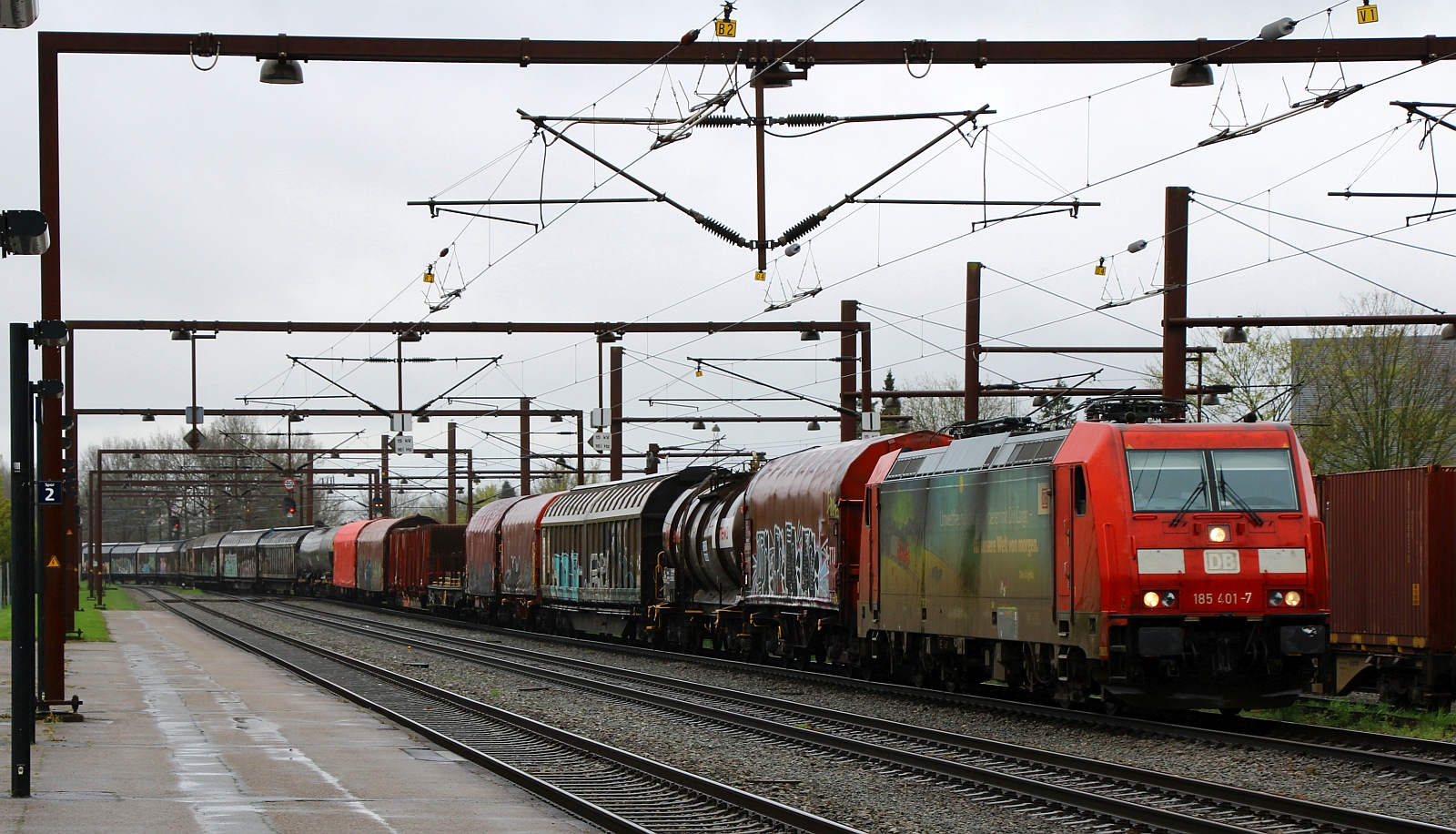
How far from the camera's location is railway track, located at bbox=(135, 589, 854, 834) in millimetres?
11852

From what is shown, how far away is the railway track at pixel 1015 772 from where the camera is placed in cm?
1116

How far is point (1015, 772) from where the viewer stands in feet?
45.5

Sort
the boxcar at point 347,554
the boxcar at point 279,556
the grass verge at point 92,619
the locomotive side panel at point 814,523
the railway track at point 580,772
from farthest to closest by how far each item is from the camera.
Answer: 1. the boxcar at point 279,556
2. the boxcar at point 347,554
3. the grass verge at point 92,619
4. the locomotive side panel at point 814,523
5. the railway track at point 580,772

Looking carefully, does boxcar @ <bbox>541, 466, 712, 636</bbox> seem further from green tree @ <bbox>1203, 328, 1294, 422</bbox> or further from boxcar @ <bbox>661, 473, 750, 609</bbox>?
green tree @ <bbox>1203, 328, 1294, 422</bbox>

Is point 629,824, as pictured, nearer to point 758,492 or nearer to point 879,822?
point 879,822

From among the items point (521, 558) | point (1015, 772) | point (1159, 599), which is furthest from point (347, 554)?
point (1015, 772)

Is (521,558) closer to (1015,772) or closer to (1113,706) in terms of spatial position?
(1113,706)

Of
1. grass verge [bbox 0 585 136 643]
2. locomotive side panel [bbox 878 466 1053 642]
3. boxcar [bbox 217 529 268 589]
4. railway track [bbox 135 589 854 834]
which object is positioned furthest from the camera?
boxcar [bbox 217 529 268 589]

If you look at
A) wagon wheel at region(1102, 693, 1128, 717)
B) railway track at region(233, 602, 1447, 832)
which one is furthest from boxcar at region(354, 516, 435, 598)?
wagon wheel at region(1102, 693, 1128, 717)

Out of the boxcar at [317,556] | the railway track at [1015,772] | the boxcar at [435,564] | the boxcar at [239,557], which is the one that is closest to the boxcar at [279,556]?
the boxcar at [317,556]

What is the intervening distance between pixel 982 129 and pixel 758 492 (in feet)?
32.7

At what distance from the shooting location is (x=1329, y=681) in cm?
2102

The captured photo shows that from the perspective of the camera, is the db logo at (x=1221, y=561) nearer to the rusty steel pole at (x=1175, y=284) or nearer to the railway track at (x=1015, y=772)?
the railway track at (x=1015, y=772)

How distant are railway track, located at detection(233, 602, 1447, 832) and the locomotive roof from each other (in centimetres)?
328
